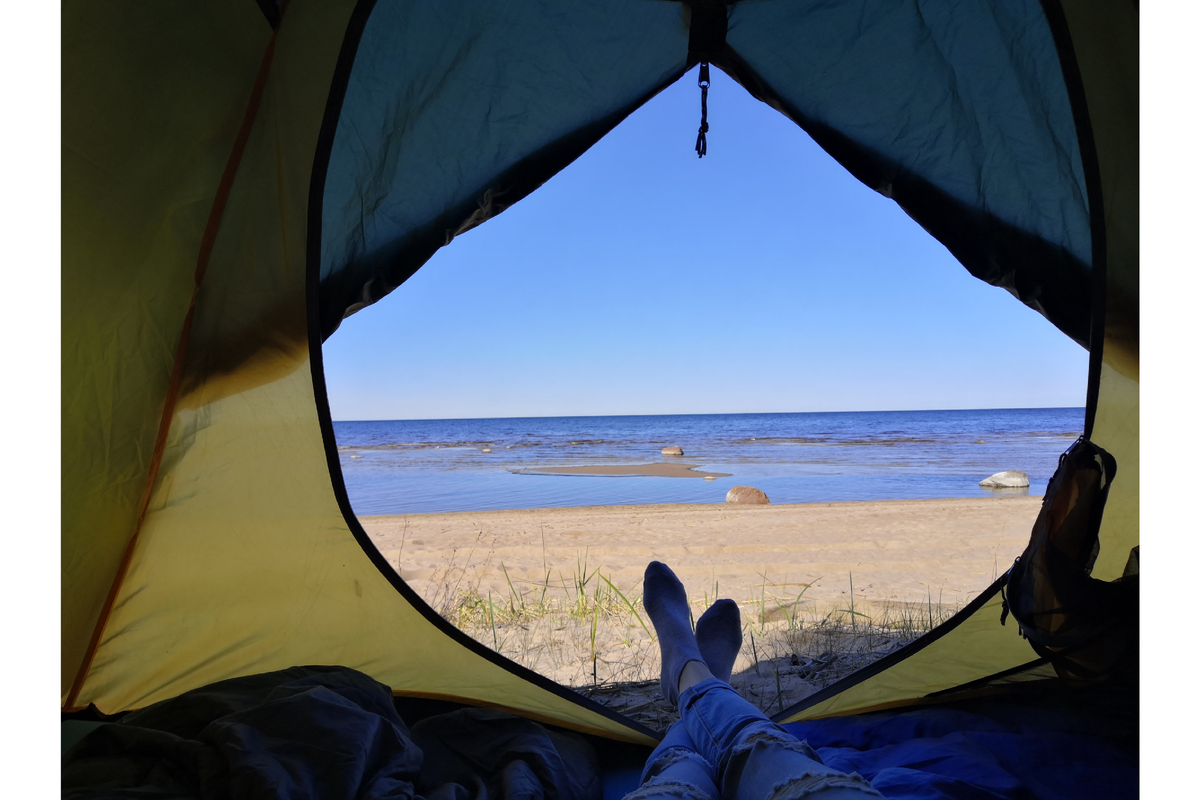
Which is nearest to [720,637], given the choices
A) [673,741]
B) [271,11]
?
[673,741]

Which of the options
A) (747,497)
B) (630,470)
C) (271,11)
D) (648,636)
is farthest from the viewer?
(630,470)

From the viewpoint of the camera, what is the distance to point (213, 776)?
2.65 ft

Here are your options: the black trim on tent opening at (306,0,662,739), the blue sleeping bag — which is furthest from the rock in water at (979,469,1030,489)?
the black trim on tent opening at (306,0,662,739)

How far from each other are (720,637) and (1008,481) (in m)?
8.27

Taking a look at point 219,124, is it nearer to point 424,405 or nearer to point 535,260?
point 535,260

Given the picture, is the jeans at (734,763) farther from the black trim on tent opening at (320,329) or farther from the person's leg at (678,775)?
the black trim on tent opening at (320,329)

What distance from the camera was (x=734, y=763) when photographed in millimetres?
917

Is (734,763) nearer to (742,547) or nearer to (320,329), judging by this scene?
(320,329)

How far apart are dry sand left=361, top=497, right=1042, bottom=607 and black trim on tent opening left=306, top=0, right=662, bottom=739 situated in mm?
1628

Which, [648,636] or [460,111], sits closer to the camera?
[460,111]

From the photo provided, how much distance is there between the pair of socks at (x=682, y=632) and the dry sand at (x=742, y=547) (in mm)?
1107

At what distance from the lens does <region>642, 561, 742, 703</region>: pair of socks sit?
1490 millimetres

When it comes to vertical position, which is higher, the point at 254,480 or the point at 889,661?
the point at 254,480
